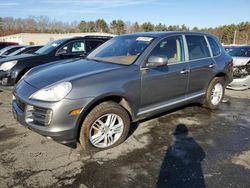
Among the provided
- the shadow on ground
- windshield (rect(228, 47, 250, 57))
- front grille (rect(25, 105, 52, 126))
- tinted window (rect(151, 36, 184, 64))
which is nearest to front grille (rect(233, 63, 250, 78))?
windshield (rect(228, 47, 250, 57))

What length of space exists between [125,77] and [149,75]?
19.0 inches

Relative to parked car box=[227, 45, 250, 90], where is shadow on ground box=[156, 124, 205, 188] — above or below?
below

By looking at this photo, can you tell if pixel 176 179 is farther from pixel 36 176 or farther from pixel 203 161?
pixel 36 176

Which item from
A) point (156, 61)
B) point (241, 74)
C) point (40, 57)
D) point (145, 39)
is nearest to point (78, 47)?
point (40, 57)

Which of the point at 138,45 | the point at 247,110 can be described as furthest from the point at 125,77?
the point at 247,110

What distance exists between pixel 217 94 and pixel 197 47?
1.39 m

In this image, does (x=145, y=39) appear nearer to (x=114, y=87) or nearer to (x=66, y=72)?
(x=114, y=87)

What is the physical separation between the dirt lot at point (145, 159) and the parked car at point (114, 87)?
37 cm

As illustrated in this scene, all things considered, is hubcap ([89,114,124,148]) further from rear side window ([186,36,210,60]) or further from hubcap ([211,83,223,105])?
hubcap ([211,83,223,105])

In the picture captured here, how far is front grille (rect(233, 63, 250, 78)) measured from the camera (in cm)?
769

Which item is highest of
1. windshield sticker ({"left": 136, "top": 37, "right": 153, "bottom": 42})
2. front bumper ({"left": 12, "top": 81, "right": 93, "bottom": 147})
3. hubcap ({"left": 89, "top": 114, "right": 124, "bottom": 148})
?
windshield sticker ({"left": 136, "top": 37, "right": 153, "bottom": 42})

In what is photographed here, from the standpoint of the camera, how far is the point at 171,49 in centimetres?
466

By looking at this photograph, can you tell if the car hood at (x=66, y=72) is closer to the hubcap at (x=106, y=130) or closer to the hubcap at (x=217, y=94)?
the hubcap at (x=106, y=130)

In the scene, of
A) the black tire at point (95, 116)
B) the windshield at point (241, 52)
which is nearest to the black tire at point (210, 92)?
the black tire at point (95, 116)
